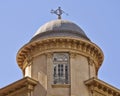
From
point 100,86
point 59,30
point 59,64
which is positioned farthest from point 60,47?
point 100,86

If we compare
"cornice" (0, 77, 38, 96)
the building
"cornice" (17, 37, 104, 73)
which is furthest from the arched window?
"cornice" (0, 77, 38, 96)

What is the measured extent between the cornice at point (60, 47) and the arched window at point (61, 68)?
57 cm

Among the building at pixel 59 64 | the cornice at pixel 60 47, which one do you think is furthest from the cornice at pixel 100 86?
the cornice at pixel 60 47

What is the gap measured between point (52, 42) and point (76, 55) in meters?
2.25

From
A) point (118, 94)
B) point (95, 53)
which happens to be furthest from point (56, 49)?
point (118, 94)

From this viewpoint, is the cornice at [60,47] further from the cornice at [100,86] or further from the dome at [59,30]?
the cornice at [100,86]

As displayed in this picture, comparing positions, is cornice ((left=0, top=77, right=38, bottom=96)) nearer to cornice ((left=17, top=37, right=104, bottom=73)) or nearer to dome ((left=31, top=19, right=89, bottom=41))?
cornice ((left=17, top=37, right=104, bottom=73))

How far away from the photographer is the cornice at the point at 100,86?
40.8 meters

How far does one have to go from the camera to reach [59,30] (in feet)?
143

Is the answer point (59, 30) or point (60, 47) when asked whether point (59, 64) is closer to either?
point (60, 47)

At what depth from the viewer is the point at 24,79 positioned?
1592 inches

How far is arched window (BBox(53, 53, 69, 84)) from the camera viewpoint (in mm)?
41325

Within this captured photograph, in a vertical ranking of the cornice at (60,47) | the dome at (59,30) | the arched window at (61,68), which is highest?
the dome at (59,30)

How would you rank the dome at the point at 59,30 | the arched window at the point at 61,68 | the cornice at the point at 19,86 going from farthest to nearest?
the dome at the point at 59,30 < the arched window at the point at 61,68 < the cornice at the point at 19,86
